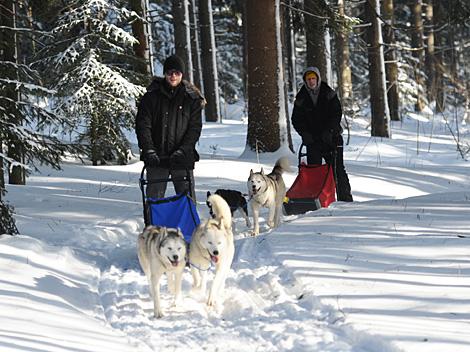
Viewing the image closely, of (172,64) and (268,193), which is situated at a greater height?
(172,64)

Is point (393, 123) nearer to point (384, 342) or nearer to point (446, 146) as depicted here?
point (446, 146)

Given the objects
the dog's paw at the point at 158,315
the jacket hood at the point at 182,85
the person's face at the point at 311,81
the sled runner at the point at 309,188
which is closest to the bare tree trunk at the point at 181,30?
the person's face at the point at 311,81

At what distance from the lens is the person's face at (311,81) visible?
936cm

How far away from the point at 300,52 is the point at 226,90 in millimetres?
5703

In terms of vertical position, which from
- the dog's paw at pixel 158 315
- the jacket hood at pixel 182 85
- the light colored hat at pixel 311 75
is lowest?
the dog's paw at pixel 158 315

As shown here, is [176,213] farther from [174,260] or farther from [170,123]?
[174,260]

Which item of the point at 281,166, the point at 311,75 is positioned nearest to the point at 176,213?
the point at 281,166

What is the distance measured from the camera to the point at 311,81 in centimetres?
940

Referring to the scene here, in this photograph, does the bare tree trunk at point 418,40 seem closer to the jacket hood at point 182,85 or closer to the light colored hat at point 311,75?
the light colored hat at point 311,75

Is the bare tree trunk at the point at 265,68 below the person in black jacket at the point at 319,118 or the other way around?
the other way around

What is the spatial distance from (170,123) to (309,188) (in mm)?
2782

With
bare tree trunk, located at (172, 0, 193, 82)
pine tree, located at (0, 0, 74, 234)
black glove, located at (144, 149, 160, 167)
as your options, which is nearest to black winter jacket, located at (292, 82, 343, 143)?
black glove, located at (144, 149, 160, 167)

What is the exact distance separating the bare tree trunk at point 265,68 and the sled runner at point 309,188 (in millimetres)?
3947

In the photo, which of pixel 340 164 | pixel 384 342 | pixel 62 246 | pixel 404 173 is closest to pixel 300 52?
pixel 404 173
